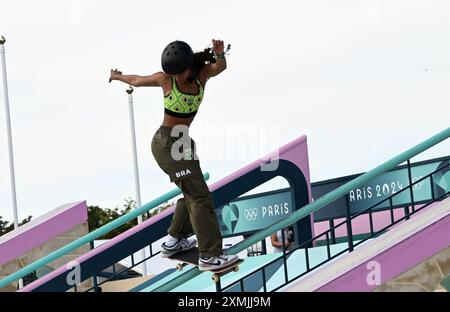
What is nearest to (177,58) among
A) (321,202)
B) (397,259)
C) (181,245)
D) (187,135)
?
(187,135)

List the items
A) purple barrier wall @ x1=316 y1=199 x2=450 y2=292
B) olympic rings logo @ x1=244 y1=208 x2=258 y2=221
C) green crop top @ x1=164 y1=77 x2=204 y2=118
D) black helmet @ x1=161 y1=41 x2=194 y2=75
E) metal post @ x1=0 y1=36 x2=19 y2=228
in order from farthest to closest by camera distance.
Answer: metal post @ x1=0 y1=36 x2=19 y2=228 → olympic rings logo @ x1=244 y1=208 x2=258 y2=221 → purple barrier wall @ x1=316 y1=199 x2=450 y2=292 → green crop top @ x1=164 y1=77 x2=204 y2=118 → black helmet @ x1=161 y1=41 x2=194 y2=75

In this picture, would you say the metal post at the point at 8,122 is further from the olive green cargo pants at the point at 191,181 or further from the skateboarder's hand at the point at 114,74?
the olive green cargo pants at the point at 191,181

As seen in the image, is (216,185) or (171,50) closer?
(171,50)

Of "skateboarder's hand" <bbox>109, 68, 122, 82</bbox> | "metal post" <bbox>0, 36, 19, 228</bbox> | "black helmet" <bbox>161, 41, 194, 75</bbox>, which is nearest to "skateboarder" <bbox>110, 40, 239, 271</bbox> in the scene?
"black helmet" <bbox>161, 41, 194, 75</bbox>

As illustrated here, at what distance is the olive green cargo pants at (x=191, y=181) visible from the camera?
6742mm

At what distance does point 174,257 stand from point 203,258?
16.5 inches

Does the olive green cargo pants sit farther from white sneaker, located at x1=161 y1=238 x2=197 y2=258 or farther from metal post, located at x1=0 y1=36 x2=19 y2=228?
metal post, located at x1=0 y1=36 x2=19 y2=228

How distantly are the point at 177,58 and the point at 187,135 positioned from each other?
1.80 ft

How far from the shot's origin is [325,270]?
761 centimetres

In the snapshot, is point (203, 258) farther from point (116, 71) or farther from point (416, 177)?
point (416, 177)

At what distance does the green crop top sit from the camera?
684 centimetres

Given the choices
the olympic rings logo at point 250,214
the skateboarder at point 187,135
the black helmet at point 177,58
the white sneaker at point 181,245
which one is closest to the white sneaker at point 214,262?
the skateboarder at point 187,135
